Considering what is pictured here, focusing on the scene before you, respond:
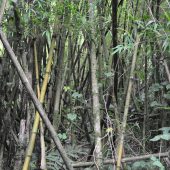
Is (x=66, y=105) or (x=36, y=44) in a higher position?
(x=36, y=44)

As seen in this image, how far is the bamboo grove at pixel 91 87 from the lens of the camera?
2148 millimetres

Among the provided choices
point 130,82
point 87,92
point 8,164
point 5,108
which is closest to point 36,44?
point 5,108

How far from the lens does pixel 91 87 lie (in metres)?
2.31

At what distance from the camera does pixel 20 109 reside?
3.13 meters

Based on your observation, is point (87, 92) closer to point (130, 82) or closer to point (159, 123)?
point (159, 123)

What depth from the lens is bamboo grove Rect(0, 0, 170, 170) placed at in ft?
7.05

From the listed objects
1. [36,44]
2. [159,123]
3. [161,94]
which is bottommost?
[159,123]

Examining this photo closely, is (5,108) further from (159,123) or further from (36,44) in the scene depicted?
(159,123)

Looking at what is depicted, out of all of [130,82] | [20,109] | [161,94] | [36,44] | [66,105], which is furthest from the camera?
[66,105]

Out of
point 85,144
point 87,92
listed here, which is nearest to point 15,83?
point 85,144

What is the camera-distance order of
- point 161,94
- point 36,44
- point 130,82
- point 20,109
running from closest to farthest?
point 130,82 → point 36,44 → point 161,94 → point 20,109

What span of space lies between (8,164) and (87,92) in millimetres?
1308

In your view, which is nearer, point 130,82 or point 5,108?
point 130,82

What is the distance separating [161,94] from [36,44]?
115 cm
